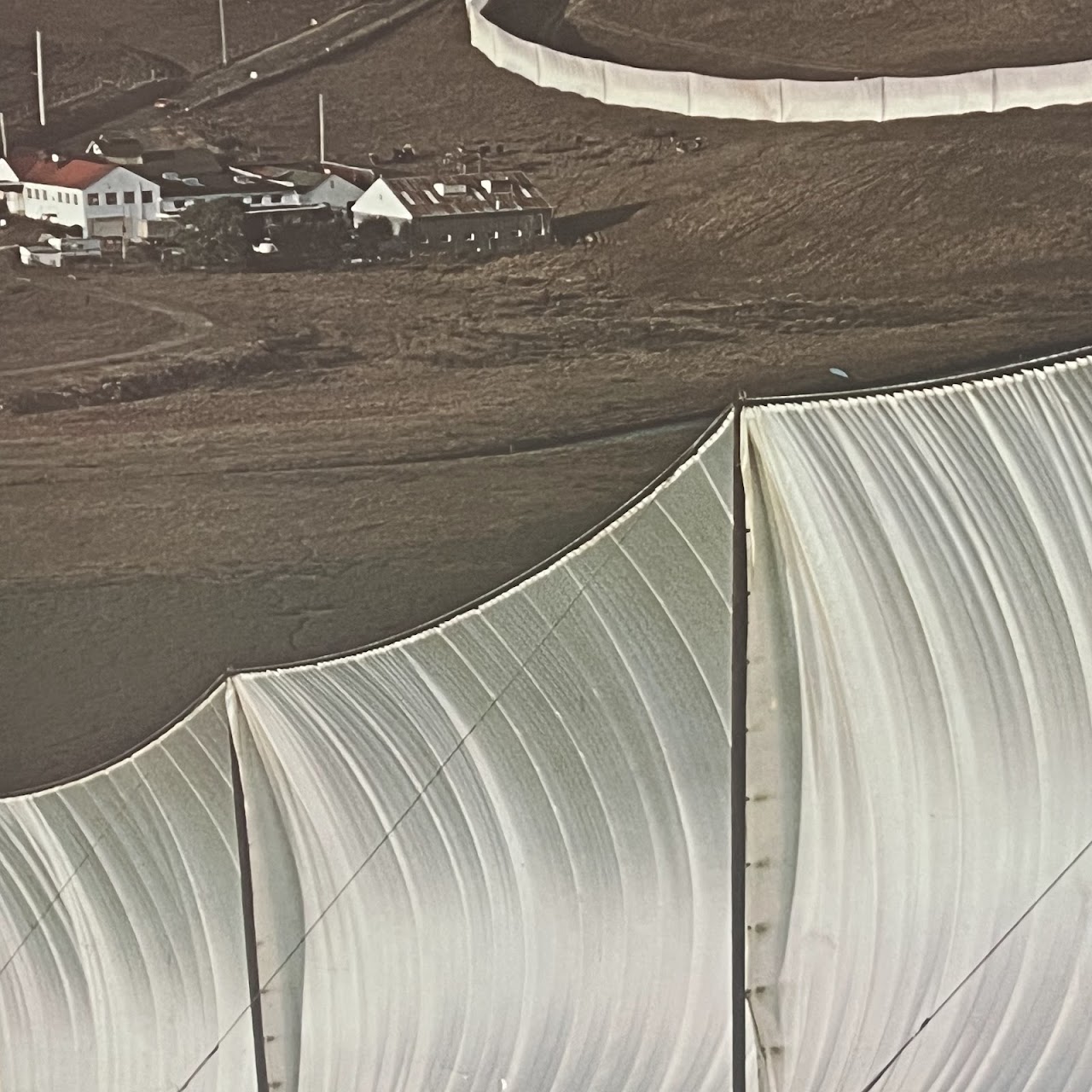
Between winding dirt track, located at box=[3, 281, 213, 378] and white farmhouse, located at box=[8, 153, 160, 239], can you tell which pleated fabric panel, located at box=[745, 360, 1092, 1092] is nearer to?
winding dirt track, located at box=[3, 281, 213, 378]

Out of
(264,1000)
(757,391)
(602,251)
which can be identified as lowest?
(264,1000)

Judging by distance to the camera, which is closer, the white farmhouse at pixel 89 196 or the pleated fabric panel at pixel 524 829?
the white farmhouse at pixel 89 196

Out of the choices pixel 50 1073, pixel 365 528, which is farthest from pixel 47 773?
pixel 365 528

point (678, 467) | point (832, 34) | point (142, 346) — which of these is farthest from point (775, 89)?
point (142, 346)

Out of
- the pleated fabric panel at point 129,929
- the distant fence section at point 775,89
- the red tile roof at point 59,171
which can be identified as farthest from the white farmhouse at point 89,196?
the pleated fabric panel at point 129,929

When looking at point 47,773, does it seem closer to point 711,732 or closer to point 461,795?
point 461,795

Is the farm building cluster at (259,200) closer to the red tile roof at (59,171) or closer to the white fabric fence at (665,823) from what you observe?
the red tile roof at (59,171)

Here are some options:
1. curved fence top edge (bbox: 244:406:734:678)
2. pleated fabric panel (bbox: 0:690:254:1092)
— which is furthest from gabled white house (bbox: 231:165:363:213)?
pleated fabric panel (bbox: 0:690:254:1092)
